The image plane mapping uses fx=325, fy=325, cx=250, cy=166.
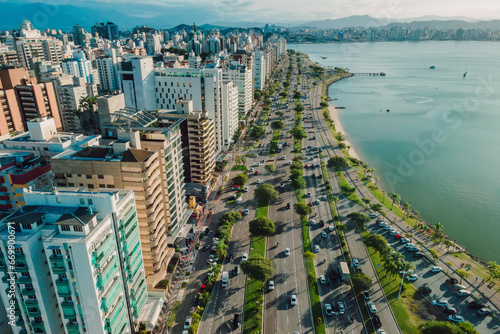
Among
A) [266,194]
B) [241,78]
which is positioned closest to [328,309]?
[266,194]

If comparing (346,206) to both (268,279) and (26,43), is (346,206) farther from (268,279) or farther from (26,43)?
(26,43)

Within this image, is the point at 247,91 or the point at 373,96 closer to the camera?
the point at 247,91

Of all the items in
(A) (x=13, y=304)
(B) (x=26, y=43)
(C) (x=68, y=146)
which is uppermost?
(B) (x=26, y=43)

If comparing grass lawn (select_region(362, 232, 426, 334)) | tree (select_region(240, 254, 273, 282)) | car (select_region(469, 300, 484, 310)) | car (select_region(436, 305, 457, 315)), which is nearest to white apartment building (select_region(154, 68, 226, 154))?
tree (select_region(240, 254, 273, 282))

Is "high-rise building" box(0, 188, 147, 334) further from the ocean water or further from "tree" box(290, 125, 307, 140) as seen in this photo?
"tree" box(290, 125, 307, 140)

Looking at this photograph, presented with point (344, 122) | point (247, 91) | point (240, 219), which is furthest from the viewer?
point (344, 122)

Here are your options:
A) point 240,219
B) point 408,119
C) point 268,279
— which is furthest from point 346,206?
point 408,119

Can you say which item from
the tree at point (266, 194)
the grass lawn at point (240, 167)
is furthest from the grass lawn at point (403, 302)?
the grass lawn at point (240, 167)

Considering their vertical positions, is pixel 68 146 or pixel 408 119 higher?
pixel 68 146
